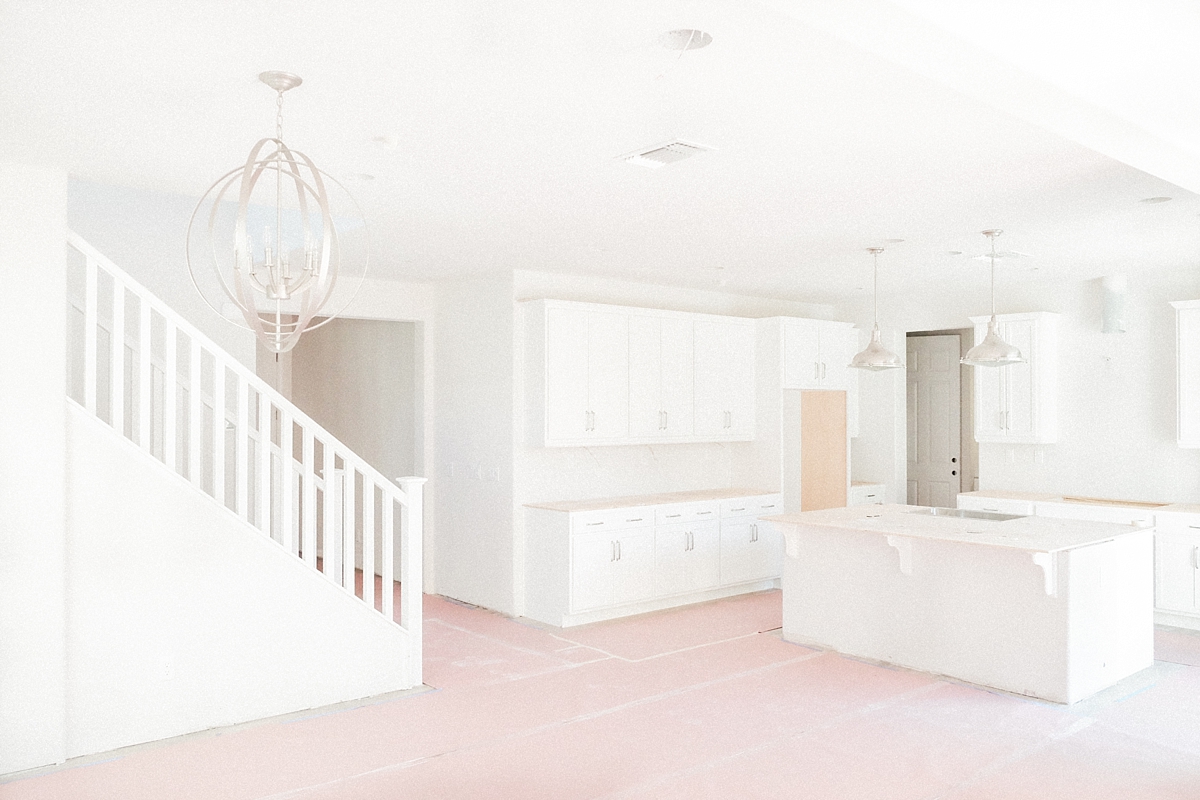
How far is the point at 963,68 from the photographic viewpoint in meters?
2.37

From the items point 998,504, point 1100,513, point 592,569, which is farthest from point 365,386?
point 1100,513

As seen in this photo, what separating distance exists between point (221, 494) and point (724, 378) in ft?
15.0

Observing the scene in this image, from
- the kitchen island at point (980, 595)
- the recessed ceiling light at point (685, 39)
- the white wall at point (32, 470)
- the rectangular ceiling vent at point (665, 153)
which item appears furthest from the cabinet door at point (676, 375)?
the recessed ceiling light at point (685, 39)

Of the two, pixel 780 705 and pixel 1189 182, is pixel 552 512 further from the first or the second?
pixel 1189 182

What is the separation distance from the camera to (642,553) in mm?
6918

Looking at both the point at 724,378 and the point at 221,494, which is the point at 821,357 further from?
the point at 221,494

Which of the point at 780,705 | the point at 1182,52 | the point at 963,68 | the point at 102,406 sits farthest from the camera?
the point at 102,406

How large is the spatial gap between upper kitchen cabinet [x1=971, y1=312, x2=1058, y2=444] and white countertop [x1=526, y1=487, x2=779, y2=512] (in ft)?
6.94

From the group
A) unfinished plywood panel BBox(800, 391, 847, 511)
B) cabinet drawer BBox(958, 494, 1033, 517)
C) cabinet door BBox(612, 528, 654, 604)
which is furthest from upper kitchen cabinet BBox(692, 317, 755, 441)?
cabinet drawer BBox(958, 494, 1033, 517)

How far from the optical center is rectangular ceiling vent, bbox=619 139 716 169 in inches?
132

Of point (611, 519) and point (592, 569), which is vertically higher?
point (611, 519)

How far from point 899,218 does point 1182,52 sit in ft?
7.76

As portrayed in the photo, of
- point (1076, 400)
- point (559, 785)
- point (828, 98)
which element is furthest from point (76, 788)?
point (1076, 400)

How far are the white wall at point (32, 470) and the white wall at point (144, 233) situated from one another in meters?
0.71
